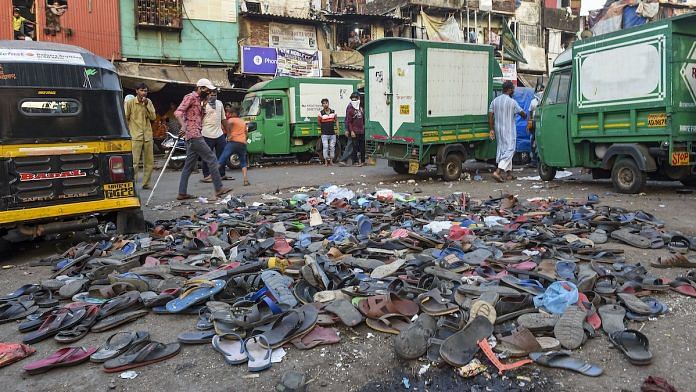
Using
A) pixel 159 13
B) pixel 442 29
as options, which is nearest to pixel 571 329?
pixel 159 13

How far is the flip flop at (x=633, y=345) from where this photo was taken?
281 centimetres

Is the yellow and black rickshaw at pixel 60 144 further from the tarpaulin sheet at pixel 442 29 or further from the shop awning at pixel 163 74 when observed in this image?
the tarpaulin sheet at pixel 442 29

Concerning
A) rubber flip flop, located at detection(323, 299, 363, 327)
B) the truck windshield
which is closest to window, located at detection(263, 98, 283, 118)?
the truck windshield

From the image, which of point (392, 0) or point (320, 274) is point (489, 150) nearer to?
point (320, 274)

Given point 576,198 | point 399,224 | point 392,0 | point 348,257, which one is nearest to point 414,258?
point 348,257

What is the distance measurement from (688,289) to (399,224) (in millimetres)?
2999

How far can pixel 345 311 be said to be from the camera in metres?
3.40

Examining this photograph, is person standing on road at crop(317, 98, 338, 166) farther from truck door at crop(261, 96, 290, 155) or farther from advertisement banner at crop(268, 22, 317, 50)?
advertisement banner at crop(268, 22, 317, 50)

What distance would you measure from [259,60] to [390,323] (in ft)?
73.1

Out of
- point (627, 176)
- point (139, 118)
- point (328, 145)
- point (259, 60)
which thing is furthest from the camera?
point (259, 60)

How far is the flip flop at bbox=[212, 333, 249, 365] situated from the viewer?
2.93m

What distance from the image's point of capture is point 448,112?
1152cm

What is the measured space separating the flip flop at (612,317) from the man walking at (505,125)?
7.98 metres

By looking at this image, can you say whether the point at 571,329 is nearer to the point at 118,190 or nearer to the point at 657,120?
the point at 118,190
